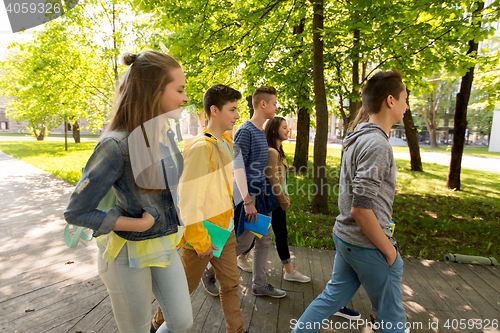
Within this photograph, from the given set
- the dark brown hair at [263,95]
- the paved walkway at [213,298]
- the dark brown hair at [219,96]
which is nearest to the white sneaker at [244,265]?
the paved walkway at [213,298]

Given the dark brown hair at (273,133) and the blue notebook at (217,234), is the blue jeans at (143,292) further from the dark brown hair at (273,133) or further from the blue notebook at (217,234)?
the dark brown hair at (273,133)

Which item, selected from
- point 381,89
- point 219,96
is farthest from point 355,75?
point 381,89

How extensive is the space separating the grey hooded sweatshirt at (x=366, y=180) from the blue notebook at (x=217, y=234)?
31.9 inches

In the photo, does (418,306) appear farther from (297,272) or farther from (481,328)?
(297,272)

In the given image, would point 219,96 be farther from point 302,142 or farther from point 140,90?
point 302,142

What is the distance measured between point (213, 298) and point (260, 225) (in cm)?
100

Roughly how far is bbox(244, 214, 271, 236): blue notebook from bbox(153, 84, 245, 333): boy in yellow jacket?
48 cm

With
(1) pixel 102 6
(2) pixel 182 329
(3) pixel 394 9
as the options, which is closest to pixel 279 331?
(2) pixel 182 329

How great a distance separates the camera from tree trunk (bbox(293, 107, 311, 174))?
10172 mm

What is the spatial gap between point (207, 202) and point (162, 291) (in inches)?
28.0

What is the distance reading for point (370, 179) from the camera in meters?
1.67

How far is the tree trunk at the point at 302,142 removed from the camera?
10.2 meters

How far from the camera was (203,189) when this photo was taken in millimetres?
2012

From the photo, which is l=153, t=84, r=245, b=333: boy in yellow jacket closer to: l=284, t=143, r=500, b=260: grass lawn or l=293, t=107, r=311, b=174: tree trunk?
l=284, t=143, r=500, b=260: grass lawn
